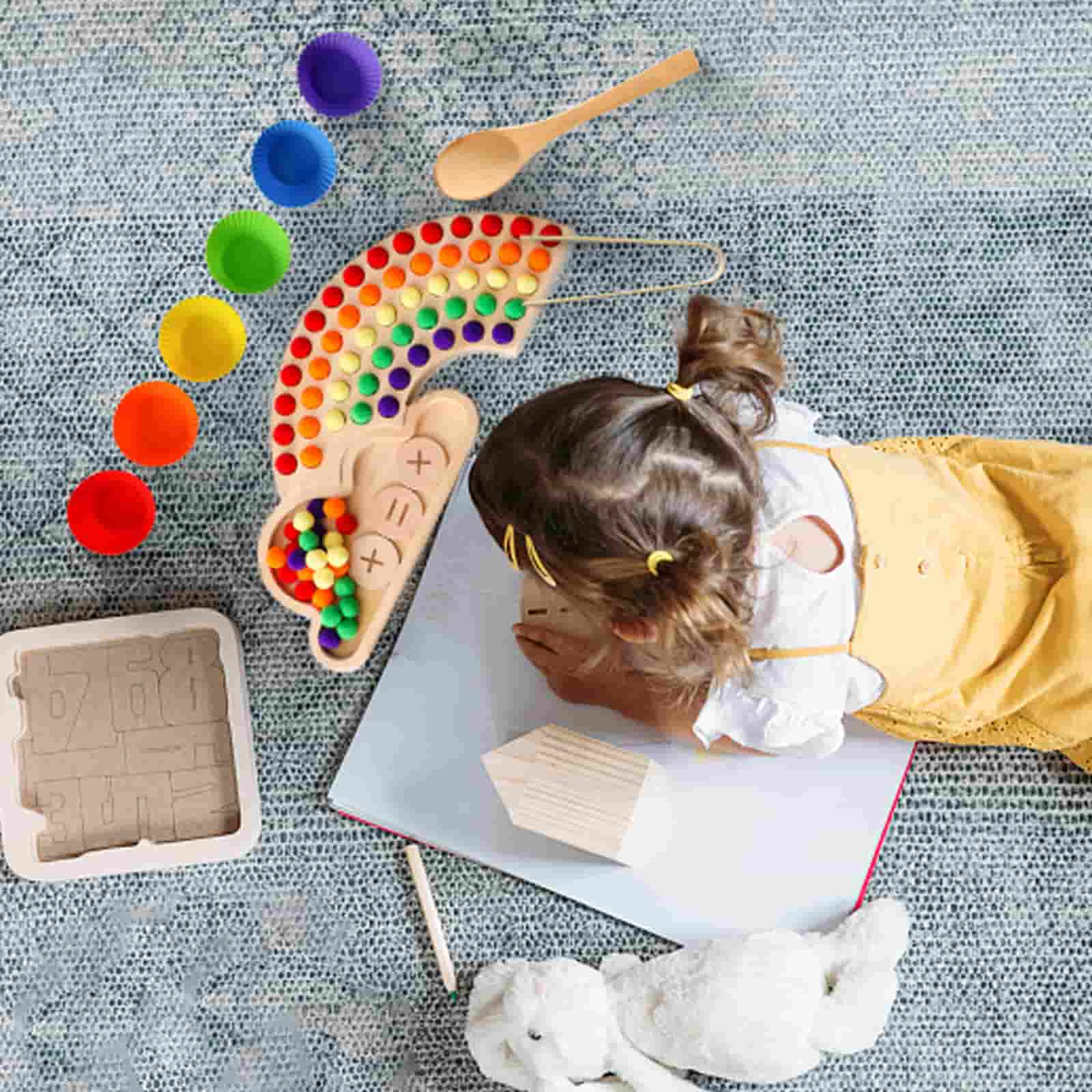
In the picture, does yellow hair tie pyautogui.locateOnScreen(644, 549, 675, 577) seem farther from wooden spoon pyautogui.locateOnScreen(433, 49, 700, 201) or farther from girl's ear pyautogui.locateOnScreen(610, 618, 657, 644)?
wooden spoon pyautogui.locateOnScreen(433, 49, 700, 201)

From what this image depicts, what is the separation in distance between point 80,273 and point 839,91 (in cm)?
56

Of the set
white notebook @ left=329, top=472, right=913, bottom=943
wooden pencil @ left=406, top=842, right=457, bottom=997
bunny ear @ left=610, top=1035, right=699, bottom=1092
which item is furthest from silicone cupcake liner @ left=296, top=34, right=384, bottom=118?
bunny ear @ left=610, top=1035, right=699, bottom=1092

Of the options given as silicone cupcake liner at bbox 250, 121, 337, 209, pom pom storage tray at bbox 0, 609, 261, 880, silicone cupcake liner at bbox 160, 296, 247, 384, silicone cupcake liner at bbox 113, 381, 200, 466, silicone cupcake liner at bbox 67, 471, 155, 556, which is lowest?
pom pom storage tray at bbox 0, 609, 261, 880

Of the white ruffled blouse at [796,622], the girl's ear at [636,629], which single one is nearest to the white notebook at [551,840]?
the white ruffled blouse at [796,622]

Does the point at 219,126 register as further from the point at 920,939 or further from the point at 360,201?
the point at 920,939

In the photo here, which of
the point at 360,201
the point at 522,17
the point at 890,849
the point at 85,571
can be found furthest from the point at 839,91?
the point at 85,571

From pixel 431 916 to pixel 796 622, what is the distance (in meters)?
0.35

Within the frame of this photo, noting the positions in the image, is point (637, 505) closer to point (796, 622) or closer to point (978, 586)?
point (796, 622)

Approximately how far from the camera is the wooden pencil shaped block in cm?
76

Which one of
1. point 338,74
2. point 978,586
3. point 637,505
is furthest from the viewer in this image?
point 338,74

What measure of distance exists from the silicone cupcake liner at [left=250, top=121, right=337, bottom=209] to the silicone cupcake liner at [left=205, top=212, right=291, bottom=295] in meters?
0.02

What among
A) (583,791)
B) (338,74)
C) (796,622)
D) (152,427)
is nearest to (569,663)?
(583,791)

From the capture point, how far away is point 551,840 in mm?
795

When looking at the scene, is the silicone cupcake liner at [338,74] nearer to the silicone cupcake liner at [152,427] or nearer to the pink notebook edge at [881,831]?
the silicone cupcake liner at [152,427]
